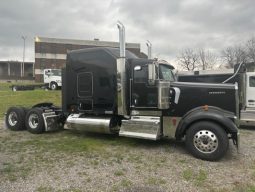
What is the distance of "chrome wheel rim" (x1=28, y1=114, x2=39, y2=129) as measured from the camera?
8.57m

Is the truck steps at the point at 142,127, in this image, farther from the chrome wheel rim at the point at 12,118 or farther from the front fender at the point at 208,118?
the chrome wheel rim at the point at 12,118

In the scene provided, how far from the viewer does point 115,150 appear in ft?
21.5

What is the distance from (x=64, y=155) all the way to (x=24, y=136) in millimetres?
2756

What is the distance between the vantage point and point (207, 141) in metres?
5.79

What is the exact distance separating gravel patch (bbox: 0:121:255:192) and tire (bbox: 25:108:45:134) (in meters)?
0.87

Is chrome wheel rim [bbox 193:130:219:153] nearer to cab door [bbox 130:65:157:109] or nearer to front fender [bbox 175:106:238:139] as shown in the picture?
front fender [bbox 175:106:238:139]

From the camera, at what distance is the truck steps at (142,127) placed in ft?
21.3

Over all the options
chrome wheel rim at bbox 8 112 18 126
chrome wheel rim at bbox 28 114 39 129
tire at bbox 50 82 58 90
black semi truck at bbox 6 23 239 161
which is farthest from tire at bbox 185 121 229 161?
tire at bbox 50 82 58 90

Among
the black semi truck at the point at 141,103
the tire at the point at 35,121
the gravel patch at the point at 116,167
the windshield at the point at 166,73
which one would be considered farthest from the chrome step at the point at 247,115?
the tire at the point at 35,121

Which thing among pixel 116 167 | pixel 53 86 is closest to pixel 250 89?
pixel 116 167

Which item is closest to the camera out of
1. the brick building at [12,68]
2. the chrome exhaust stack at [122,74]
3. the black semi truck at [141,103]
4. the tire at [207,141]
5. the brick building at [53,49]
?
the tire at [207,141]

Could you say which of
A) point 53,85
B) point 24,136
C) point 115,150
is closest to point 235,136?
point 115,150

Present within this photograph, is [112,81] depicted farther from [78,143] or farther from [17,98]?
[17,98]

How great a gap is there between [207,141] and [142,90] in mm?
2102
